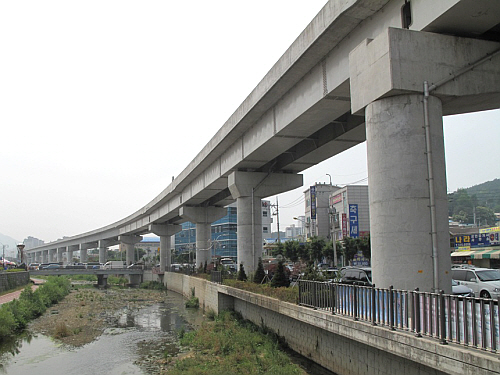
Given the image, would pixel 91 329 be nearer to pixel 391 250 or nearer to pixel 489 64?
pixel 391 250

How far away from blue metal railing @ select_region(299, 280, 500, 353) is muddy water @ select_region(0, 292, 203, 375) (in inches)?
351

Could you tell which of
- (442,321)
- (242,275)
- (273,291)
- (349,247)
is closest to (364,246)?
(349,247)

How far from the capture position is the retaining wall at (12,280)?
38.3m

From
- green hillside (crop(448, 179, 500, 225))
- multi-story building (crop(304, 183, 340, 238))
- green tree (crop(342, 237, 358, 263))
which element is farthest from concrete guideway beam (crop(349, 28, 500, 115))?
green hillside (crop(448, 179, 500, 225))

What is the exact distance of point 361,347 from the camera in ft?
37.5

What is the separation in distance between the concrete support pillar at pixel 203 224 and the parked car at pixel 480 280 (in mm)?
26650

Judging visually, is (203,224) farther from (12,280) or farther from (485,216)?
(485,216)

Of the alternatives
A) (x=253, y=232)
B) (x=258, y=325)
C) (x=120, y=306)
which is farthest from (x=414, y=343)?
(x=120, y=306)

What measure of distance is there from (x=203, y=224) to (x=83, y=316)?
49.8ft

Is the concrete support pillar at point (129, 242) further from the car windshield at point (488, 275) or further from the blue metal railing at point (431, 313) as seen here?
the blue metal railing at point (431, 313)

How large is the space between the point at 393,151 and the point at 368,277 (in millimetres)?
8675

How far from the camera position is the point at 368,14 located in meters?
12.3

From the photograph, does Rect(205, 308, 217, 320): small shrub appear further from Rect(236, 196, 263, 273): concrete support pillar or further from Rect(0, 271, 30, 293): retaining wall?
Rect(0, 271, 30, 293): retaining wall

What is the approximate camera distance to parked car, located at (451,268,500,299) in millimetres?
18562
